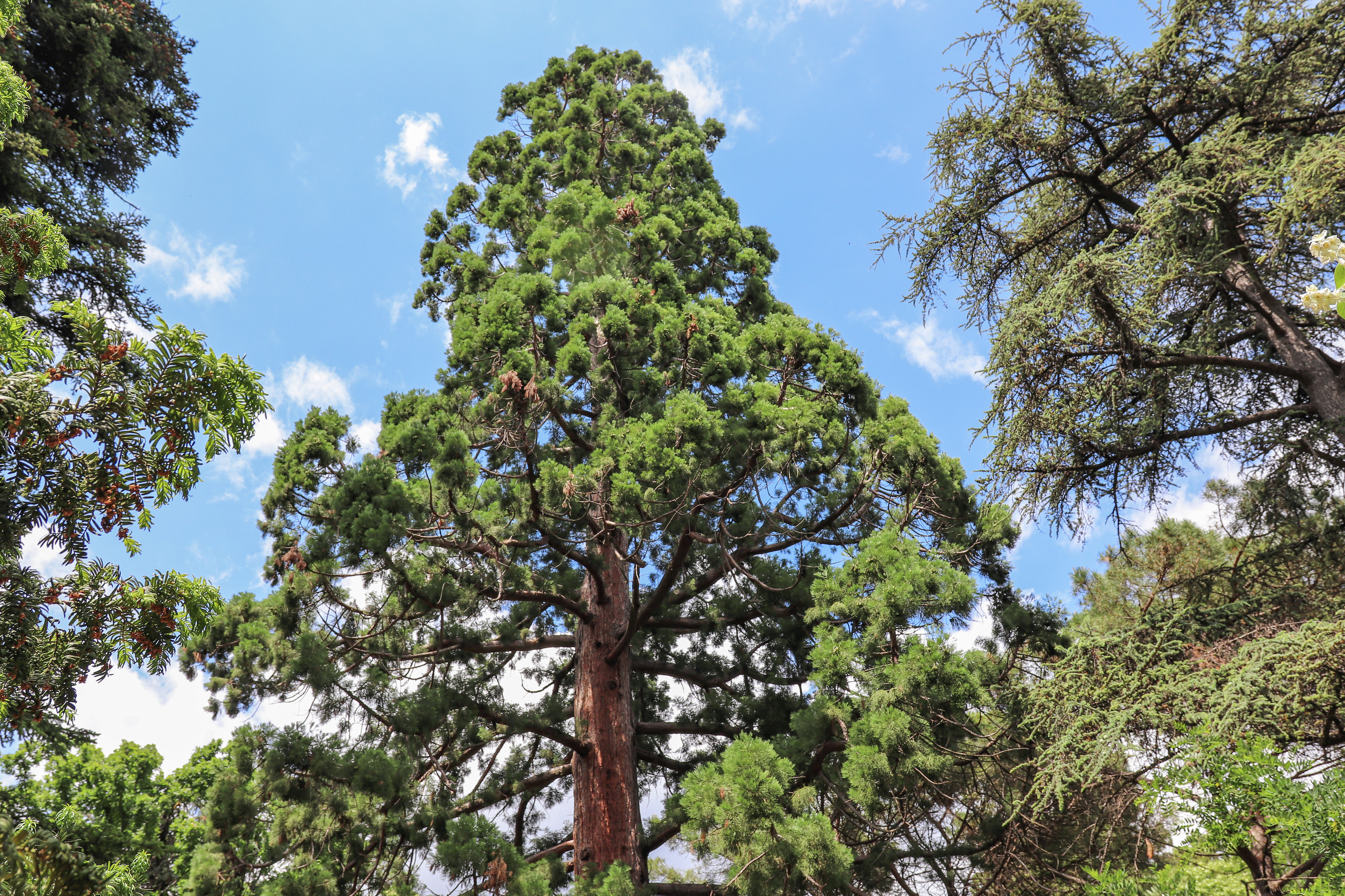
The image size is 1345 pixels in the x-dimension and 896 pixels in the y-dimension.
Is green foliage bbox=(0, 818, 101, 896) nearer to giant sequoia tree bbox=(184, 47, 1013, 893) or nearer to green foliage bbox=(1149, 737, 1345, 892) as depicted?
giant sequoia tree bbox=(184, 47, 1013, 893)

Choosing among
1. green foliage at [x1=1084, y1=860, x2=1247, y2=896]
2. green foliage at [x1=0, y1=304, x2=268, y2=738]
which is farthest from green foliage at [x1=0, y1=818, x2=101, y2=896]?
green foliage at [x1=1084, y1=860, x2=1247, y2=896]

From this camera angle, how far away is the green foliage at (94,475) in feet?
12.5

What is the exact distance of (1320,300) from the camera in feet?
7.48

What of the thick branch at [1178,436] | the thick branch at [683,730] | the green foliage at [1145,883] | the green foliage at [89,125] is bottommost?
the green foliage at [1145,883]

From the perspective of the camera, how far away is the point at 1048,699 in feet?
19.2

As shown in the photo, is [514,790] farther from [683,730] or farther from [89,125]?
[89,125]

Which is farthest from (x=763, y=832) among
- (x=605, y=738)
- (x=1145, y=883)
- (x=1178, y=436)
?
(x=1178, y=436)

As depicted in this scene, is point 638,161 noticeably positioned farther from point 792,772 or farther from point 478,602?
point 792,772

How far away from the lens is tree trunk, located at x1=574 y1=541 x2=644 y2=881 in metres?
6.97

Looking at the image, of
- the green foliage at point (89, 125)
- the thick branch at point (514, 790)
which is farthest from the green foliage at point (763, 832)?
the green foliage at point (89, 125)

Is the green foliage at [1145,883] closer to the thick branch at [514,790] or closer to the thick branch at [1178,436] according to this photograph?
the thick branch at [1178,436]

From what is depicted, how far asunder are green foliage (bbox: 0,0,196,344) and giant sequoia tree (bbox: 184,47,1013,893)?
5.95 metres

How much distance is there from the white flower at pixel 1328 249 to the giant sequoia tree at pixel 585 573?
3.57m

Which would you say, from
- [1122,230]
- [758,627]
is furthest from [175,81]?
[1122,230]
